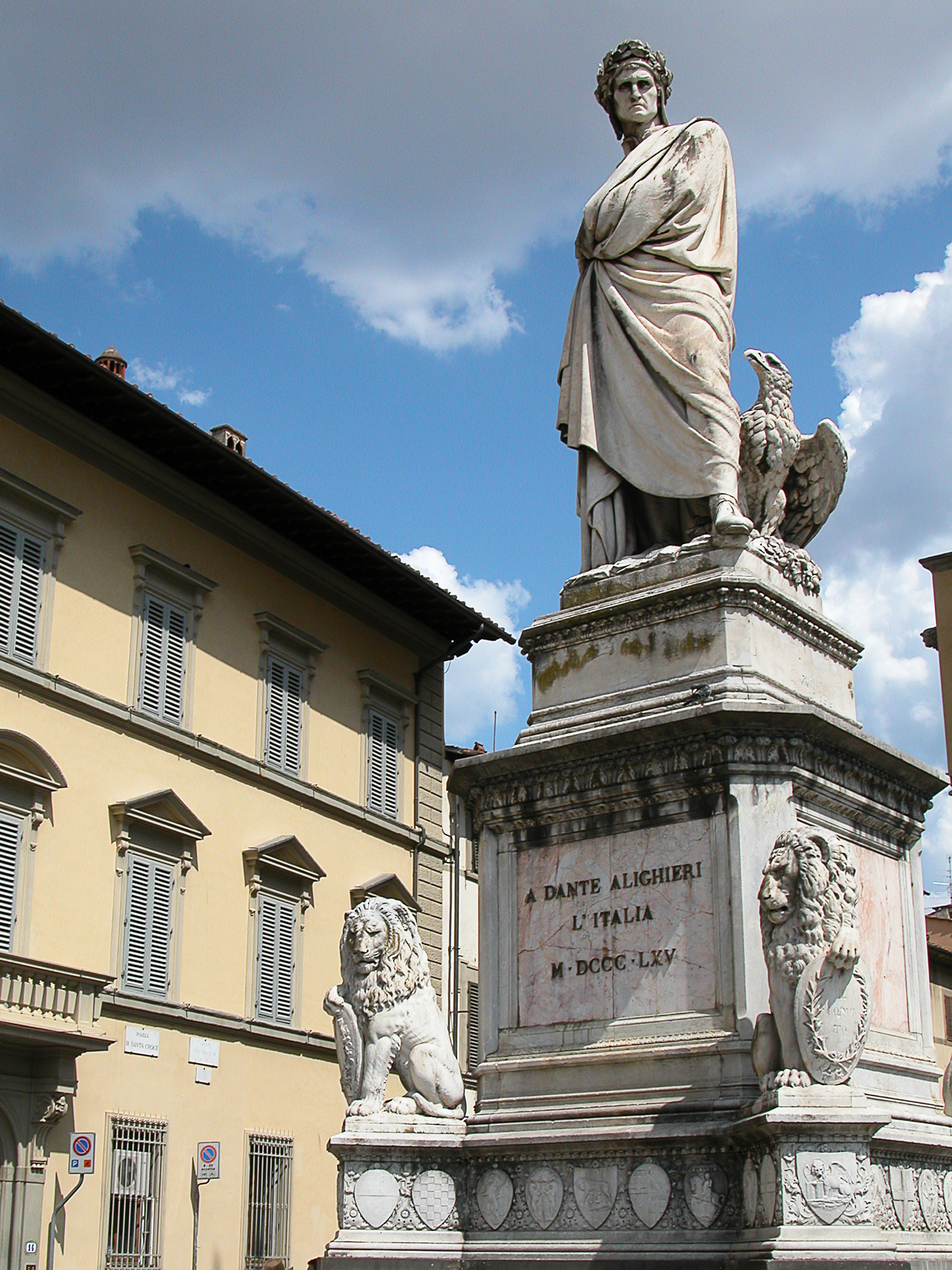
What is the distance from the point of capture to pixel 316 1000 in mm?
24312

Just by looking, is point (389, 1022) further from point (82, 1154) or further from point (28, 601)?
point (28, 601)

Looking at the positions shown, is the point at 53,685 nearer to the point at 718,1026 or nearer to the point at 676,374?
the point at 676,374

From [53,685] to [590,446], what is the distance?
11.8 meters

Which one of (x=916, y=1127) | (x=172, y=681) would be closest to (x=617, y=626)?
(x=916, y=1127)

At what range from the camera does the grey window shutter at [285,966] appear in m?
23.4

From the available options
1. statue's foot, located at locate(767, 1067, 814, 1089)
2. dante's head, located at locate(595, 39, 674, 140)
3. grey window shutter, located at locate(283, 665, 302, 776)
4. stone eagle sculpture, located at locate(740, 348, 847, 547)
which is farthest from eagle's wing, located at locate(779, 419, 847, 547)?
grey window shutter, located at locate(283, 665, 302, 776)

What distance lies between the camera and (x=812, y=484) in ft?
33.4

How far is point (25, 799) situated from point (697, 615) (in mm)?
12496

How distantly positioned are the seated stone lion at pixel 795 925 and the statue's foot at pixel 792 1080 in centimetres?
1

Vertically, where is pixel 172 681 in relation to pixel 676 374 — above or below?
above

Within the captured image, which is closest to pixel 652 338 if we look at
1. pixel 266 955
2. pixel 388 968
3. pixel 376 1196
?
pixel 388 968

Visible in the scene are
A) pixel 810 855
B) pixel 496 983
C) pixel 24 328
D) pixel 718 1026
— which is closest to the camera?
pixel 810 855

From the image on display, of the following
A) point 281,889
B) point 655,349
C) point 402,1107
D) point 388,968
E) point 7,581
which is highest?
point 7,581

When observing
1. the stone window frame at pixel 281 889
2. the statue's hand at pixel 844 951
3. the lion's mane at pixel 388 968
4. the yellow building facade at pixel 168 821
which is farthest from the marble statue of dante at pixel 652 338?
the stone window frame at pixel 281 889
